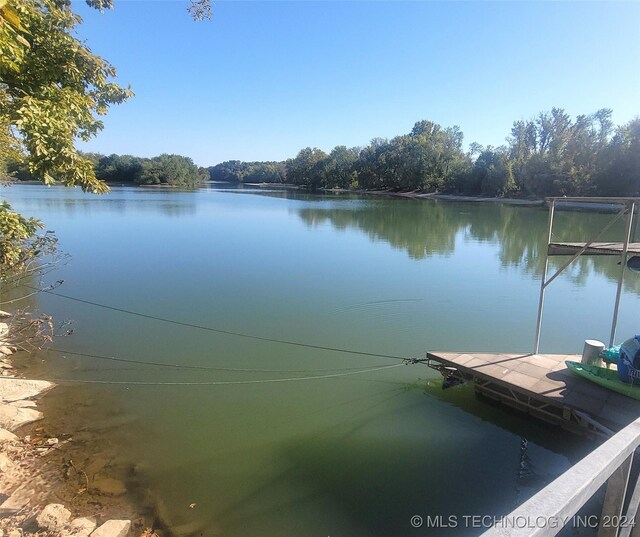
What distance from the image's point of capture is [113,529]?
407cm

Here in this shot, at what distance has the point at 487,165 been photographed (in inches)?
2489

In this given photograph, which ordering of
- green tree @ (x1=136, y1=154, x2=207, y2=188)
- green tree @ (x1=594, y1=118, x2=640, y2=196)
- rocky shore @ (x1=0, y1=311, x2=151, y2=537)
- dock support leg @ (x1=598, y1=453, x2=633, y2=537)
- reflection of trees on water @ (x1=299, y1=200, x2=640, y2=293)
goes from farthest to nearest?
green tree @ (x1=136, y1=154, x2=207, y2=188) < green tree @ (x1=594, y1=118, x2=640, y2=196) < reflection of trees on water @ (x1=299, y1=200, x2=640, y2=293) < rocky shore @ (x1=0, y1=311, x2=151, y2=537) < dock support leg @ (x1=598, y1=453, x2=633, y2=537)

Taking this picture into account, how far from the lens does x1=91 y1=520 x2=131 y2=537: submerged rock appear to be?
3992 mm

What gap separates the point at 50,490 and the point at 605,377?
7.06 m

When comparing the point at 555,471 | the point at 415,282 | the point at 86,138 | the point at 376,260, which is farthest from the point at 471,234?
the point at 86,138

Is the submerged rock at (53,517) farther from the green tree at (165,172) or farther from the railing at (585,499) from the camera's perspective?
the green tree at (165,172)

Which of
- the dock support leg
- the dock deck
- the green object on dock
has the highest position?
the dock deck

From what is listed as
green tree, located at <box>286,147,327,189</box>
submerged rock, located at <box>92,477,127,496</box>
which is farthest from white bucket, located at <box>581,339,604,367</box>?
green tree, located at <box>286,147,327,189</box>

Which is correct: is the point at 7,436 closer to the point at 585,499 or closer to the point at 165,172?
the point at 585,499

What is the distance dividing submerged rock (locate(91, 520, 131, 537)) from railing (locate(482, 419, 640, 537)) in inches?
165

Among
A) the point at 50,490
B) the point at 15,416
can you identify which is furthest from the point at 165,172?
the point at 50,490

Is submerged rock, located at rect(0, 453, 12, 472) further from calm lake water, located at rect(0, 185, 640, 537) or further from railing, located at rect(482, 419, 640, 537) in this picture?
railing, located at rect(482, 419, 640, 537)

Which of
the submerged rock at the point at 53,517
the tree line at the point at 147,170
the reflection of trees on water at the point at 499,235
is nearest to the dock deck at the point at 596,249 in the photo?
the submerged rock at the point at 53,517

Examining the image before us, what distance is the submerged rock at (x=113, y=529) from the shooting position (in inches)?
157
